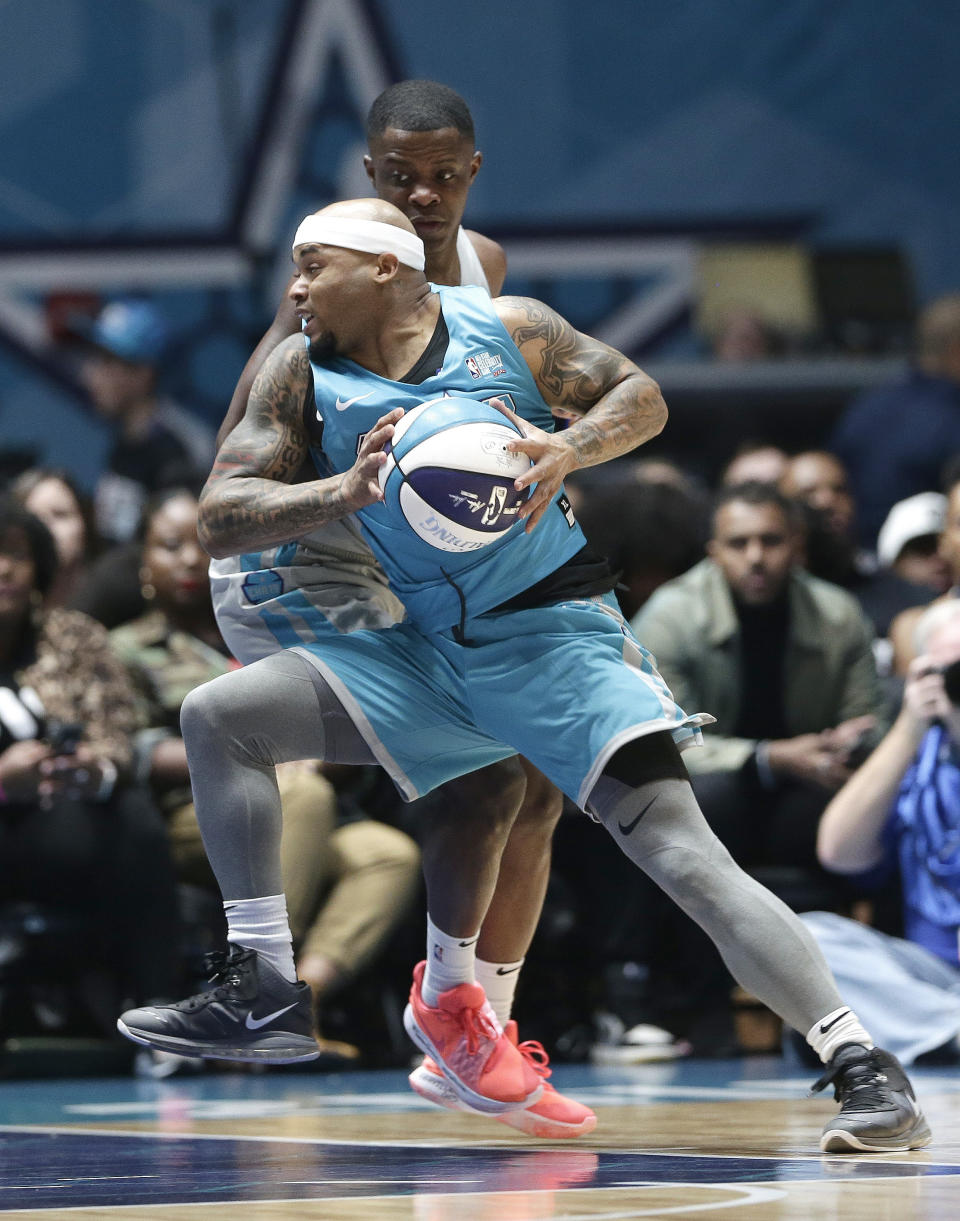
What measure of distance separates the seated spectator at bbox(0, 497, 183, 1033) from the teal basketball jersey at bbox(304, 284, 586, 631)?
227 cm

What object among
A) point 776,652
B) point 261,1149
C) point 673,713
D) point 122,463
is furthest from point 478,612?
point 122,463

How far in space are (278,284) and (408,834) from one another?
18.4 ft

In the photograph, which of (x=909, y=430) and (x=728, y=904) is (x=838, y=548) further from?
(x=728, y=904)

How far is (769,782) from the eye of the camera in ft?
20.8

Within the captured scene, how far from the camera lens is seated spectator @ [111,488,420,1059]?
19.9 feet

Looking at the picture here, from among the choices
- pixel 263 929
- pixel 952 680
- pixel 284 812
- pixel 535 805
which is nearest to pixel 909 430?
pixel 952 680

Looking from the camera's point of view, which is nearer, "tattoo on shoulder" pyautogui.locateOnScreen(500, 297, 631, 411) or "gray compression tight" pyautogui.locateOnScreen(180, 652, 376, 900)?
"gray compression tight" pyautogui.locateOnScreen(180, 652, 376, 900)

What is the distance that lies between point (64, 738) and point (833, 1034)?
2.88m

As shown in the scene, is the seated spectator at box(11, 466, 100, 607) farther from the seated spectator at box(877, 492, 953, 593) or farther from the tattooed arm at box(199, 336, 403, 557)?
the tattooed arm at box(199, 336, 403, 557)

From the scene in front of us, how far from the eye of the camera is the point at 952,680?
530cm

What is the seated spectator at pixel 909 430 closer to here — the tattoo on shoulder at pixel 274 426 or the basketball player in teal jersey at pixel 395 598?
the basketball player in teal jersey at pixel 395 598

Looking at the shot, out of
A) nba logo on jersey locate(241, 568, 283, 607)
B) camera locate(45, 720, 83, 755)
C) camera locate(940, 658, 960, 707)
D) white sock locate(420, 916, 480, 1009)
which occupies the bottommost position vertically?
white sock locate(420, 916, 480, 1009)

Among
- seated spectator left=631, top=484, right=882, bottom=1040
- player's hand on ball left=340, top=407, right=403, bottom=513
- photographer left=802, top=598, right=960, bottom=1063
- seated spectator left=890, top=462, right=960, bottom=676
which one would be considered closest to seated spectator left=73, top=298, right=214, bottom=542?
seated spectator left=631, top=484, right=882, bottom=1040

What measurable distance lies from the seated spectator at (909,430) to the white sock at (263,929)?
5.14 metres
